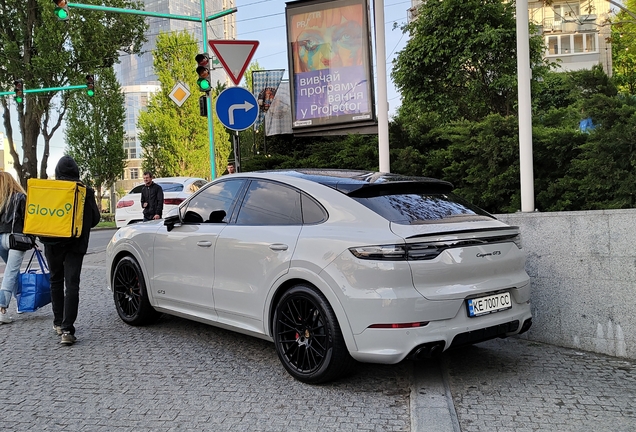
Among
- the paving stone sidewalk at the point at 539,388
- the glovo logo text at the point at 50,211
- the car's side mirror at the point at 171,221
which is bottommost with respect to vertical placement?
the paving stone sidewalk at the point at 539,388

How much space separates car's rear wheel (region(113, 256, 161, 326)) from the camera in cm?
607

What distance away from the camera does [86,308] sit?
23.9 feet

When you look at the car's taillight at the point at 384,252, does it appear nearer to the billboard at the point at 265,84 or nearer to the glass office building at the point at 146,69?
the billboard at the point at 265,84

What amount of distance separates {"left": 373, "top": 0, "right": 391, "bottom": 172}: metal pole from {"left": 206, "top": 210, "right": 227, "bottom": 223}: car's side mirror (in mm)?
2977

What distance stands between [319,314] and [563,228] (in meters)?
2.45

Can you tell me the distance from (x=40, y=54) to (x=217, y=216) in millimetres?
29848

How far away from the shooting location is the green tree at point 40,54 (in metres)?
30.3

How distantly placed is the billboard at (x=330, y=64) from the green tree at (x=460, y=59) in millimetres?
10857

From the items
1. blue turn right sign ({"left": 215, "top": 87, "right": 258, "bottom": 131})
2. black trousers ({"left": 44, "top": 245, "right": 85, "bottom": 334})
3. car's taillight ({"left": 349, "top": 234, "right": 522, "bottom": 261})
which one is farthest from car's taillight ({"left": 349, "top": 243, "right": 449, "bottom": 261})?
blue turn right sign ({"left": 215, "top": 87, "right": 258, "bottom": 131})

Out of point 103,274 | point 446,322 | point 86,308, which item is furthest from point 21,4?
point 446,322

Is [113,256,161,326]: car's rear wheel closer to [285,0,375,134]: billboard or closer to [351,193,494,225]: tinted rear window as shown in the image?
[351,193,494,225]: tinted rear window

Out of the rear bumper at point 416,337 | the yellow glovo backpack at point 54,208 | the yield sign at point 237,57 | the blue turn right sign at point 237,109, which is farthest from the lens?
the yield sign at point 237,57

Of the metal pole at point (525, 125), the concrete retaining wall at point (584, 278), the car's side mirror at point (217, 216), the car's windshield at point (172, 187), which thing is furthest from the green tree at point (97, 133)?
the concrete retaining wall at point (584, 278)

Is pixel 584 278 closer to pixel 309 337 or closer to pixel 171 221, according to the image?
pixel 309 337
